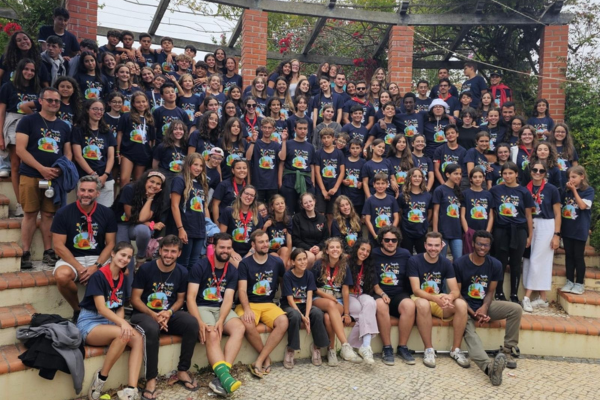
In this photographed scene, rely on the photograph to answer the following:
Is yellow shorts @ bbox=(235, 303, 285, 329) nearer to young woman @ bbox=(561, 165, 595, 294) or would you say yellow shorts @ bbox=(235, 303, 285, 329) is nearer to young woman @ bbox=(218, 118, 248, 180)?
young woman @ bbox=(218, 118, 248, 180)

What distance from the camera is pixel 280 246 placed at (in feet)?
19.9

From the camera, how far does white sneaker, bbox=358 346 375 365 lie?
516 cm

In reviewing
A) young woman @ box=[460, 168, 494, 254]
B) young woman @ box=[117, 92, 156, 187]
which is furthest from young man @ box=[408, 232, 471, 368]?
young woman @ box=[117, 92, 156, 187]

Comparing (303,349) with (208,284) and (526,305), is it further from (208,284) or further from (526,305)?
(526,305)

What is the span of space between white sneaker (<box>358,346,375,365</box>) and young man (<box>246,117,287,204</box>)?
7.99 feet

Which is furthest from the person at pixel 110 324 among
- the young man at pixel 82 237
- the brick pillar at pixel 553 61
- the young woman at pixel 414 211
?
the brick pillar at pixel 553 61

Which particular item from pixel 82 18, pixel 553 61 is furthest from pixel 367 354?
pixel 553 61

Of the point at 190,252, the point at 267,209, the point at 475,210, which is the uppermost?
the point at 475,210

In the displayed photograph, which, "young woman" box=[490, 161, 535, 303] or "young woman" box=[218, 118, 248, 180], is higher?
"young woman" box=[218, 118, 248, 180]

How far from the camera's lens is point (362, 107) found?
7.96 m

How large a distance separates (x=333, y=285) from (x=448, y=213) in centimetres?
196

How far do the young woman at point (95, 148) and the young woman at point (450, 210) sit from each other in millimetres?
4023

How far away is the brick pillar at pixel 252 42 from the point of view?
370 inches

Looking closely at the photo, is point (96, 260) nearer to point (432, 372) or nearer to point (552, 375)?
point (432, 372)
